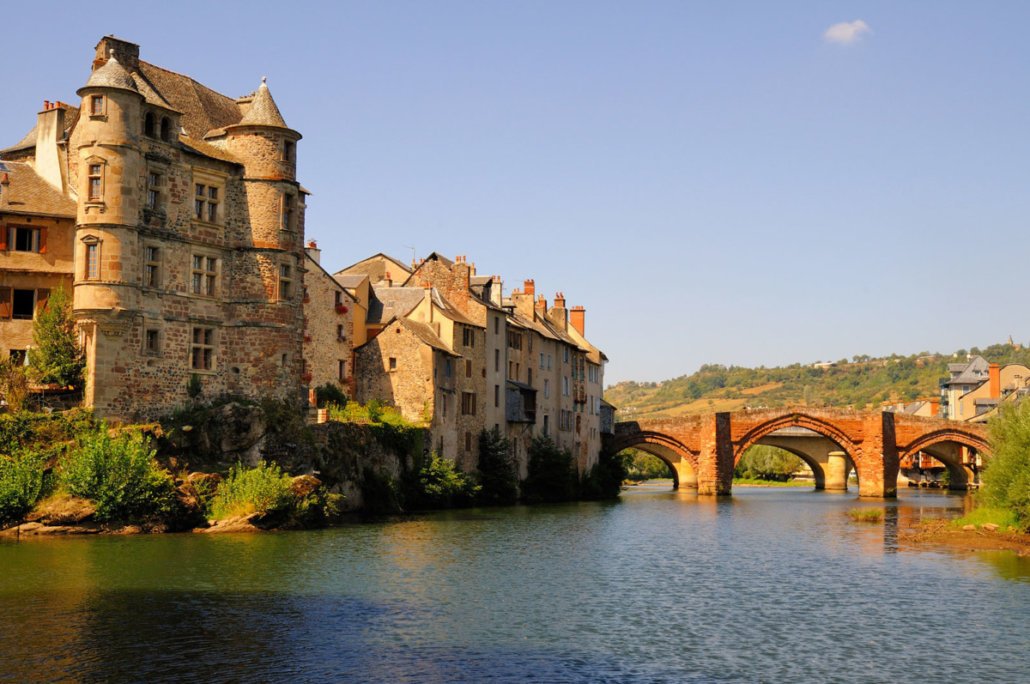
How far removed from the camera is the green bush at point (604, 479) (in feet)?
275

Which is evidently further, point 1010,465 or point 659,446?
point 659,446

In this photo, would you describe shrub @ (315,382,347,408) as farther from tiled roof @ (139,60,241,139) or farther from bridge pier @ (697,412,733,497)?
bridge pier @ (697,412,733,497)

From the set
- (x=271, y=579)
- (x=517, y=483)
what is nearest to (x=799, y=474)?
(x=517, y=483)

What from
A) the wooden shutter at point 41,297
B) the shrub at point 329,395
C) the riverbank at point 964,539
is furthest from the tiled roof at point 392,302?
the riverbank at point 964,539

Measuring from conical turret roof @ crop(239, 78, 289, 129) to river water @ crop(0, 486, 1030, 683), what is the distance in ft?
59.4

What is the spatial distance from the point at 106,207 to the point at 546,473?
3720cm

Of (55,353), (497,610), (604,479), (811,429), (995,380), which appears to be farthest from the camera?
(995,380)

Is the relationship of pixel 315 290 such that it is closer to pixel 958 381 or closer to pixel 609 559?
pixel 609 559

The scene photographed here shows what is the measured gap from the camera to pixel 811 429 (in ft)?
294

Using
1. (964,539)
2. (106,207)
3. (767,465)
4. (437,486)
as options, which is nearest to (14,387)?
(106,207)

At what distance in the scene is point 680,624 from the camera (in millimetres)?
26984

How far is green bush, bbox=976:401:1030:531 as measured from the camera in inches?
1695

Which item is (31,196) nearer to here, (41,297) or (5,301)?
(41,297)

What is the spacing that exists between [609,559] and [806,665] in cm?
1778
